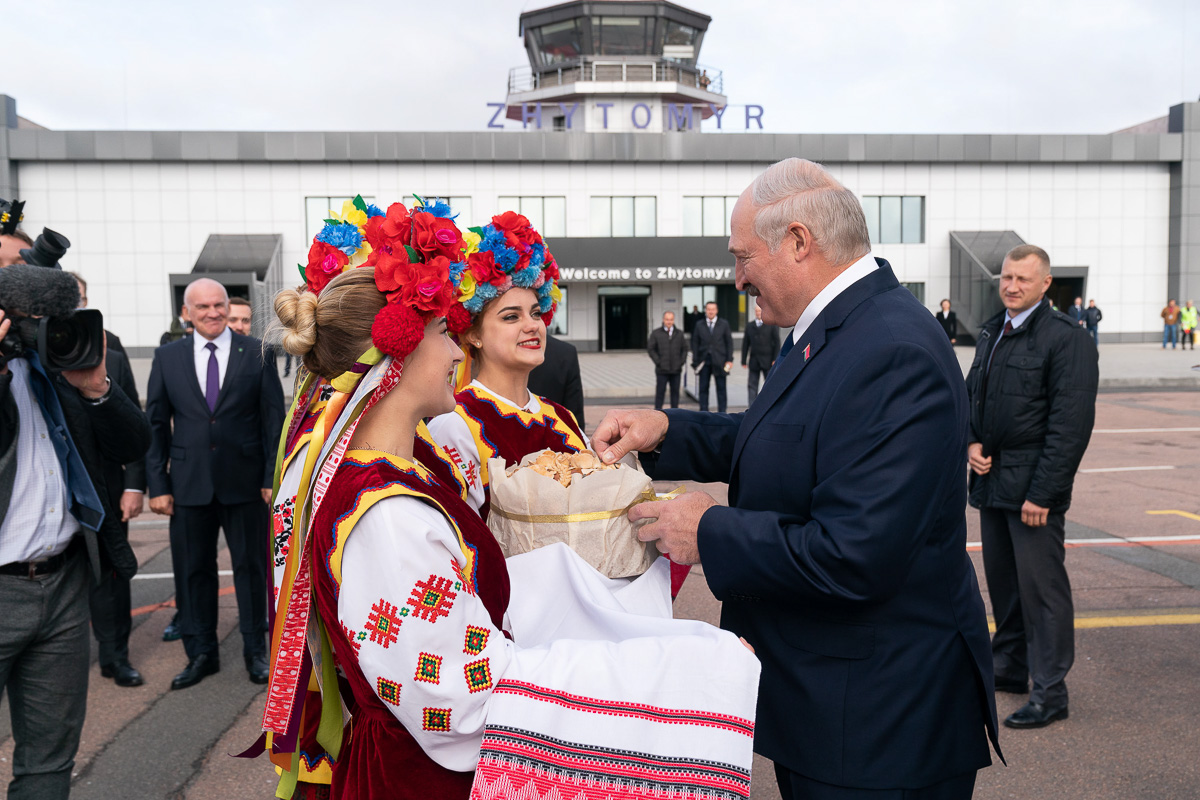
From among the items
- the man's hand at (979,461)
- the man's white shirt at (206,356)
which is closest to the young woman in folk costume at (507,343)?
the man's hand at (979,461)

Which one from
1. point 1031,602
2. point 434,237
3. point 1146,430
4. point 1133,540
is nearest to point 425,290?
point 434,237

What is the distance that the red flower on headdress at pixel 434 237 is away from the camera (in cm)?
225

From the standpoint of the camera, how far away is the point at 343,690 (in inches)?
89.7

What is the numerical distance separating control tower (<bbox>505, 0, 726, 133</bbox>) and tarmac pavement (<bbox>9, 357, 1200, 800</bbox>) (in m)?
34.1

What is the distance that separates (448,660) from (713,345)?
48.1 ft

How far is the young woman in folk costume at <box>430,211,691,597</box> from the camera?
3.72m

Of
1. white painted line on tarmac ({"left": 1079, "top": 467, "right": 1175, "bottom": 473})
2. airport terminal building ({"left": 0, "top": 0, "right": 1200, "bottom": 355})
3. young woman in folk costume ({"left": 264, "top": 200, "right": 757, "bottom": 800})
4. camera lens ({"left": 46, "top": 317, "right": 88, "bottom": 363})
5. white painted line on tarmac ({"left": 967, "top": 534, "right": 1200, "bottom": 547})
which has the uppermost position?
airport terminal building ({"left": 0, "top": 0, "right": 1200, "bottom": 355})

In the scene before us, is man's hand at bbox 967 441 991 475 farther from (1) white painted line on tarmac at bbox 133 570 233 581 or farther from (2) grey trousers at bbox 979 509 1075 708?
(1) white painted line on tarmac at bbox 133 570 233 581

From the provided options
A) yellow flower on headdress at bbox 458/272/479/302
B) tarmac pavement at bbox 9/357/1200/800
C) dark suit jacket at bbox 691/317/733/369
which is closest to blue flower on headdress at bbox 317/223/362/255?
yellow flower on headdress at bbox 458/272/479/302

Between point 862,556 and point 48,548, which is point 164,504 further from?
point 862,556

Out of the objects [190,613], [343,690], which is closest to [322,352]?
[343,690]

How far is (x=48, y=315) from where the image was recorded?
257 centimetres

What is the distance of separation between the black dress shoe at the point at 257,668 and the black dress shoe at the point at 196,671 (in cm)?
19

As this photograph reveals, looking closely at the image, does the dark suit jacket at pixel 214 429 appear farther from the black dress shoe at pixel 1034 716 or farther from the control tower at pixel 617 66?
the control tower at pixel 617 66
